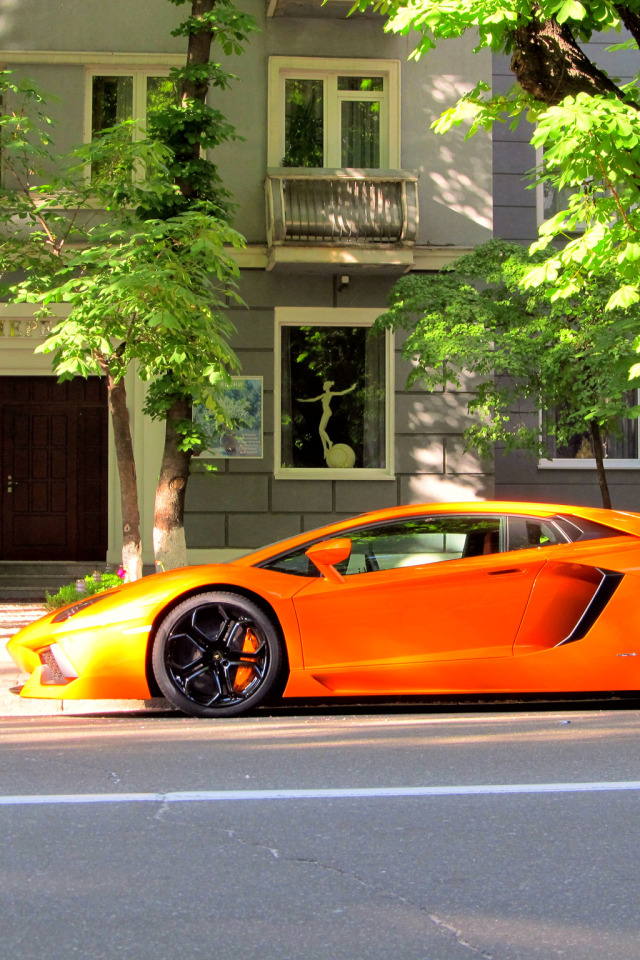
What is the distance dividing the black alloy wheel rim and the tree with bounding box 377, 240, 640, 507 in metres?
4.76

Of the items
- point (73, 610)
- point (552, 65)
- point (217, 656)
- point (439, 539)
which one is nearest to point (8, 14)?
point (552, 65)

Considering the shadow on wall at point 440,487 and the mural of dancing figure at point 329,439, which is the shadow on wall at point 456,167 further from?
the shadow on wall at point 440,487

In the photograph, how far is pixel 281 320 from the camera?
1482cm

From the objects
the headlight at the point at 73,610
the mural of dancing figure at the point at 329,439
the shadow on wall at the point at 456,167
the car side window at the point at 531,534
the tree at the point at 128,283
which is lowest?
the headlight at the point at 73,610

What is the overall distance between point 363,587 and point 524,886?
122 inches

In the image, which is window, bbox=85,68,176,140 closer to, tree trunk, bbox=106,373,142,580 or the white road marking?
tree trunk, bbox=106,373,142,580

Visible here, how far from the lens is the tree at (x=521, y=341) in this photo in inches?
404

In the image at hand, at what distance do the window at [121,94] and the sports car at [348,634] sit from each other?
1021 cm

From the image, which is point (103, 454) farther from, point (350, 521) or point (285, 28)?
point (350, 521)

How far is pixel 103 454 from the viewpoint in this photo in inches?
600

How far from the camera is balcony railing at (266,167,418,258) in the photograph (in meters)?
14.1

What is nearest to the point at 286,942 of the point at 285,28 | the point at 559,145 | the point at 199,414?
the point at 559,145

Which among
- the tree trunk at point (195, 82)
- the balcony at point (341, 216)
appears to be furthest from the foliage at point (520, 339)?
the tree trunk at point (195, 82)

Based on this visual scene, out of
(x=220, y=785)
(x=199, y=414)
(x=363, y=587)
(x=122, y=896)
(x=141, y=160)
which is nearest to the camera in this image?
(x=122, y=896)
